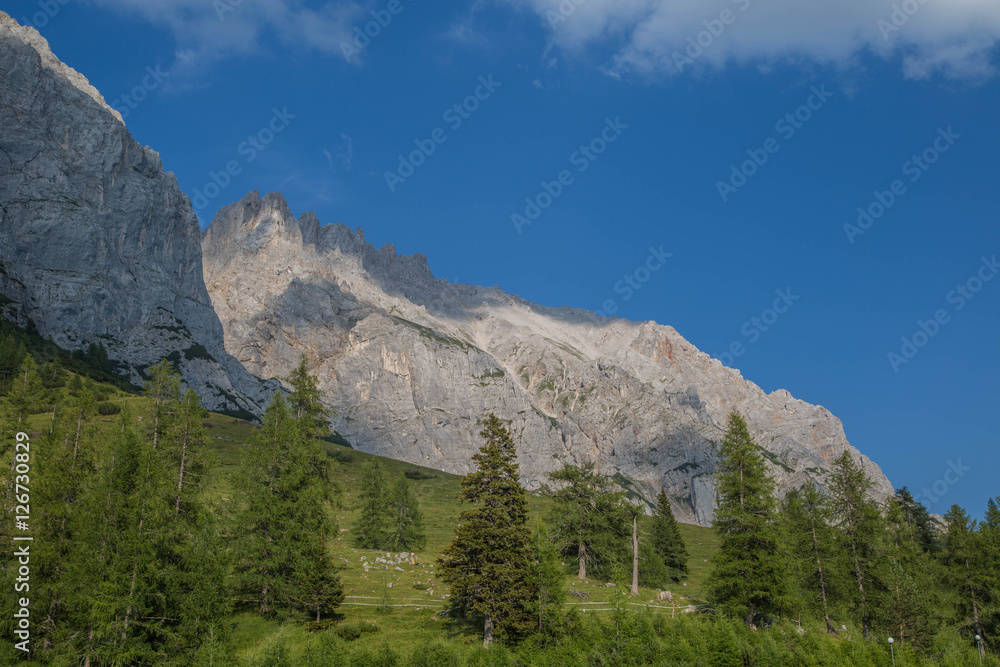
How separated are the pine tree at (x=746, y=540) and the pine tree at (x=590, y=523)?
19611 millimetres

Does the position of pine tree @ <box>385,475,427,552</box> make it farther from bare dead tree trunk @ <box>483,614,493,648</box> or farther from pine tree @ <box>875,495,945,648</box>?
pine tree @ <box>875,495,945,648</box>

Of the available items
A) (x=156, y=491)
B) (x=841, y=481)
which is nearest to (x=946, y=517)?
(x=841, y=481)

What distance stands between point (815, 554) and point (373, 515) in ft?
167

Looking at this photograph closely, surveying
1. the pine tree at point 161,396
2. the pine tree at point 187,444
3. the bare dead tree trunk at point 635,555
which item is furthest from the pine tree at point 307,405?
the bare dead tree trunk at point 635,555

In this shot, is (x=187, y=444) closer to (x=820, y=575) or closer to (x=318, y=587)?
(x=318, y=587)

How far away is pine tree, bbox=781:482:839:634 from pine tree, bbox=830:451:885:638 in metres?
0.95

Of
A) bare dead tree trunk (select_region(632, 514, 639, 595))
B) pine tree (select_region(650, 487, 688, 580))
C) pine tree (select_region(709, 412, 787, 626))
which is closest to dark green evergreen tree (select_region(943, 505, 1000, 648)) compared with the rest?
pine tree (select_region(709, 412, 787, 626))

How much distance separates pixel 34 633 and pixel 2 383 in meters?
122

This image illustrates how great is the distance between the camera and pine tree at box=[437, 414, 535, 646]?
37.3 meters

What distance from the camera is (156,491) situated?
33.1 metres

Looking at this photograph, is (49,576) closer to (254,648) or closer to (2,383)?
(254,648)

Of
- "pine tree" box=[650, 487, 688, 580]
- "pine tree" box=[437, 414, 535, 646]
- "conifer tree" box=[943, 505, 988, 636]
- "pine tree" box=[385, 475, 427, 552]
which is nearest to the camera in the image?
"pine tree" box=[437, 414, 535, 646]

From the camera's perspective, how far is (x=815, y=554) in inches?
1900

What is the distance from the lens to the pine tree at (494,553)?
3728 centimetres
